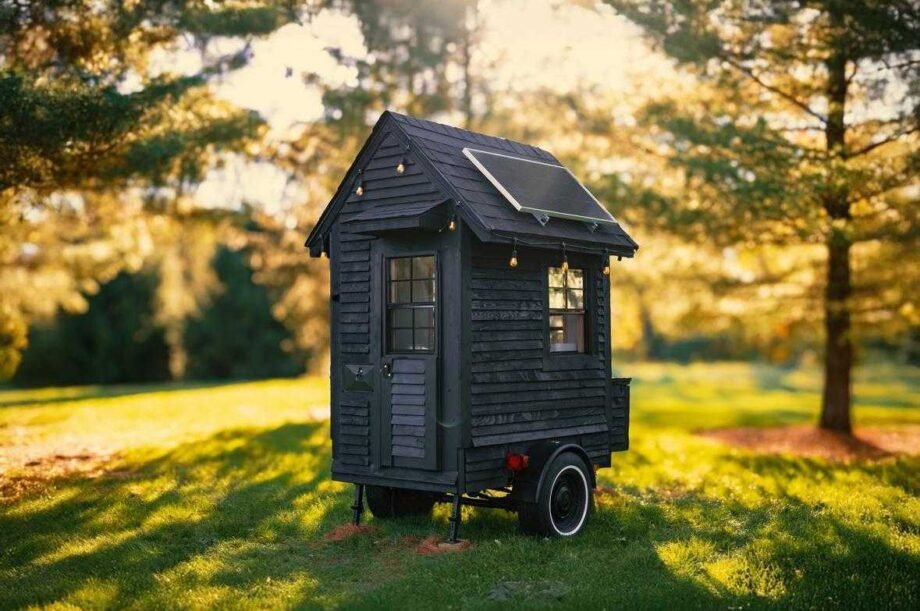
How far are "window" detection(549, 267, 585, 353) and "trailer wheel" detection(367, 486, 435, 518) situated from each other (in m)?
2.32

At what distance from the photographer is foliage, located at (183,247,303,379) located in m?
50.4

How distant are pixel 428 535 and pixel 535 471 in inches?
53.7

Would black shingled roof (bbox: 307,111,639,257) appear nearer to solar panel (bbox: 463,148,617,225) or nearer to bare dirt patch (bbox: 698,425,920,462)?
solar panel (bbox: 463,148,617,225)

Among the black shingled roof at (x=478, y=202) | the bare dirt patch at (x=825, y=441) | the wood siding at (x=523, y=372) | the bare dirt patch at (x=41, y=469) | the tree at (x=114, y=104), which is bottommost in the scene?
the bare dirt patch at (x=825, y=441)

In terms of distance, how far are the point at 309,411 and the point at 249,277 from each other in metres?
29.2

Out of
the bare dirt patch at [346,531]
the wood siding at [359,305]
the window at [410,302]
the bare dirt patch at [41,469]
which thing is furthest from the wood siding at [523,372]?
the bare dirt patch at [41,469]

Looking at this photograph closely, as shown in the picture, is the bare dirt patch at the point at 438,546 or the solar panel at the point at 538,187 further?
the solar panel at the point at 538,187

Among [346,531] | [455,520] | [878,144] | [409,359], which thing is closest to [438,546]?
[455,520]

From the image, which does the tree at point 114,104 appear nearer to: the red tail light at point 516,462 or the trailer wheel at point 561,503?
the red tail light at point 516,462

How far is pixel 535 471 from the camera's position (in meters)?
10.1

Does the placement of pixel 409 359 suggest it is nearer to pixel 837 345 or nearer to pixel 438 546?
pixel 438 546

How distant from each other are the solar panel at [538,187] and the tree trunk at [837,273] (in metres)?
5.67

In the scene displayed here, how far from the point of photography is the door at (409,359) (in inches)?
399

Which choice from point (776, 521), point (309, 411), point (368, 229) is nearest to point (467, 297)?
point (368, 229)
